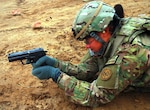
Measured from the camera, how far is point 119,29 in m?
2.77

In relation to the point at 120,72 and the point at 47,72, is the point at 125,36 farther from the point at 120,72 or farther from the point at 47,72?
the point at 47,72

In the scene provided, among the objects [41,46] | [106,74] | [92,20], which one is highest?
[92,20]

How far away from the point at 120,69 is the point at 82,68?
0.84 metres

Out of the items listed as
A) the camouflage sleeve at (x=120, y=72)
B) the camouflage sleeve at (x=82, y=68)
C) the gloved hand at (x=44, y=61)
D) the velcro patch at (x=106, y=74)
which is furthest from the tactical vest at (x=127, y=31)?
the gloved hand at (x=44, y=61)

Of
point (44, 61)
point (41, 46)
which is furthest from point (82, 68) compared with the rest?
point (41, 46)

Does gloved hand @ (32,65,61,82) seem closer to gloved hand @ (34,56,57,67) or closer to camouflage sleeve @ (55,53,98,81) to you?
gloved hand @ (34,56,57,67)

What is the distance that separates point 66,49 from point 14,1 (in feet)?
18.1

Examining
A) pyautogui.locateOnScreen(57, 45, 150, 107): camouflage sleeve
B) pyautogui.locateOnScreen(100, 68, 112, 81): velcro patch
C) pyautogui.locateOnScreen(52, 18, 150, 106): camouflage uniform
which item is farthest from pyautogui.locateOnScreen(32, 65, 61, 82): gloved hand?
pyautogui.locateOnScreen(100, 68, 112, 81): velcro patch

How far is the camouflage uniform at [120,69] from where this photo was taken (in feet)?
8.30

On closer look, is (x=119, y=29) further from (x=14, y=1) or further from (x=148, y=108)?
(x=14, y=1)

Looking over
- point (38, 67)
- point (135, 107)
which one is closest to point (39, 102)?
point (38, 67)

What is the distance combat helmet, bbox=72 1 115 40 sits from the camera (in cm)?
266

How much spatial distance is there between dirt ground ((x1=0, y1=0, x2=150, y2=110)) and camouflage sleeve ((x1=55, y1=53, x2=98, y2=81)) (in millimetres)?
258

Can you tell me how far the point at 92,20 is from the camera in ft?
8.77
